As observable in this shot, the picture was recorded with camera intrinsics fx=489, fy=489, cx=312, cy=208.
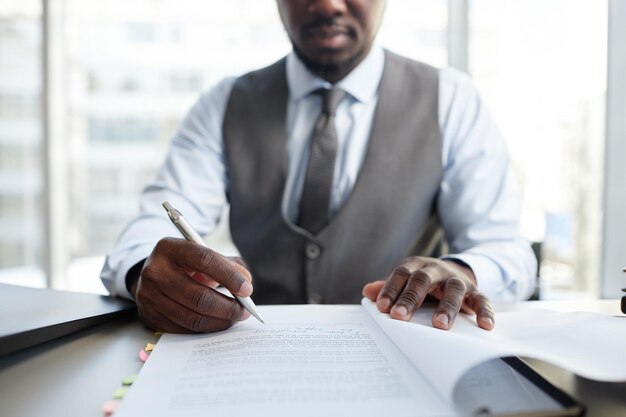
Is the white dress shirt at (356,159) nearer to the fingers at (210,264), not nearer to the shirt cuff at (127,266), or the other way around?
the shirt cuff at (127,266)

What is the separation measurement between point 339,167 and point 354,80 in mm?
218

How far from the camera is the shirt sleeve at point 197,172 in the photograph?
109cm

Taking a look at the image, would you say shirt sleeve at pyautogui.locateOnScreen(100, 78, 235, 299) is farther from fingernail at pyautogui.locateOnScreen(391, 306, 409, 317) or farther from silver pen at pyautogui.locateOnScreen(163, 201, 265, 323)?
fingernail at pyautogui.locateOnScreen(391, 306, 409, 317)

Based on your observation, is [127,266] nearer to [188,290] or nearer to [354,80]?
[188,290]

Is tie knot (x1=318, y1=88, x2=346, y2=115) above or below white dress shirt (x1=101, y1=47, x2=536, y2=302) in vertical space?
above

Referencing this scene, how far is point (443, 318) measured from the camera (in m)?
0.51

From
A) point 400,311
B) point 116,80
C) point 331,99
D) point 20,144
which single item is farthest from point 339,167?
point 20,144

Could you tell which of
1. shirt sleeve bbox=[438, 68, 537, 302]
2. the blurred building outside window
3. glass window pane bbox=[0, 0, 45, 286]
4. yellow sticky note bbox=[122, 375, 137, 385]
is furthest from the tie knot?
glass window pane bbox=[0, 0, 45, 286]

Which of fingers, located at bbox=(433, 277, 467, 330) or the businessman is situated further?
the businessman

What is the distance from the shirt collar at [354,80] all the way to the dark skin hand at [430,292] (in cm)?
62

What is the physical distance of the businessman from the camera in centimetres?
106

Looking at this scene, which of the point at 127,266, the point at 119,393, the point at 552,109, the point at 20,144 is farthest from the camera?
the point at 20,144

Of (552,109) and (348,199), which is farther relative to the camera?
(552,109)

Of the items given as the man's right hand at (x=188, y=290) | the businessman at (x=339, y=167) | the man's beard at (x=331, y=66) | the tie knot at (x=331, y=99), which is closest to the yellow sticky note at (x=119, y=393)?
the man's right hand at (x=188, y=290)
